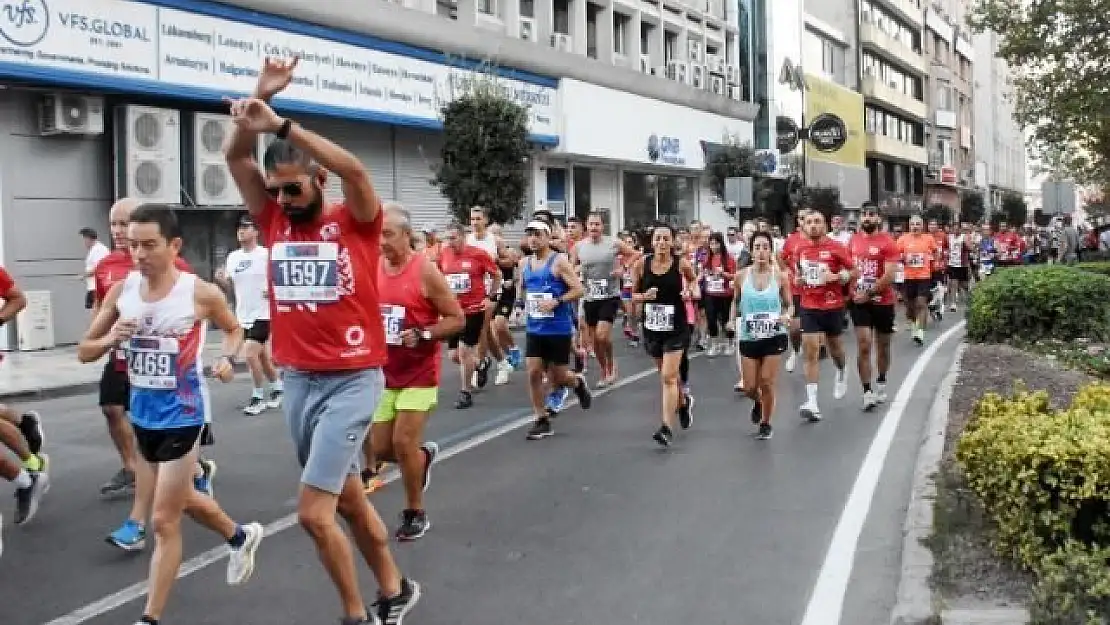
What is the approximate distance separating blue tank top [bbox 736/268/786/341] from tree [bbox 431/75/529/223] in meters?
14.3

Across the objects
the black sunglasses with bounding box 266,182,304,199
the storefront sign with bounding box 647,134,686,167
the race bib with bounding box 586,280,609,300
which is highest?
the storefront sign with bounding box 647,134,686,167

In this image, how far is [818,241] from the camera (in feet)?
38.7

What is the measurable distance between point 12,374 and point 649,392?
7.76 m

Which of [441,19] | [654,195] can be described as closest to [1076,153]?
[654,195]

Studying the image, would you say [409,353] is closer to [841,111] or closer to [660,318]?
[660,318]

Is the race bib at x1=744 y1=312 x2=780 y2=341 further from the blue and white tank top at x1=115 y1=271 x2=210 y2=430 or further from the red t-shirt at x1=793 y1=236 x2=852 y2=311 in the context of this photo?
the blue and white tank top at x1=115 y1=271 x2=210 y2=430

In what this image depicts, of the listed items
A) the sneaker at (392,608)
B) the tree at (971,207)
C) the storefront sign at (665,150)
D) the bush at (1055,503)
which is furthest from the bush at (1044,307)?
the tree at (971,207)

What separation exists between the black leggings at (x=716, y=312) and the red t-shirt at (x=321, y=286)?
45.3 ft

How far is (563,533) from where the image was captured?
7.12 m

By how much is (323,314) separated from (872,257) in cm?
898

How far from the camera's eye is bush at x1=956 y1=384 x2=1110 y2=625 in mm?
4867

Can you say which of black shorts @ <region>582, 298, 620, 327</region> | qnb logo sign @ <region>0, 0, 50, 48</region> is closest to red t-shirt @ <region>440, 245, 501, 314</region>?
black shorts @ <region>582, 298, 620, 327</region>

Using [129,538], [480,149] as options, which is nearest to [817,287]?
[129,538]

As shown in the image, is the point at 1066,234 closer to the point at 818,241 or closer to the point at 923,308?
the point at 923,308
